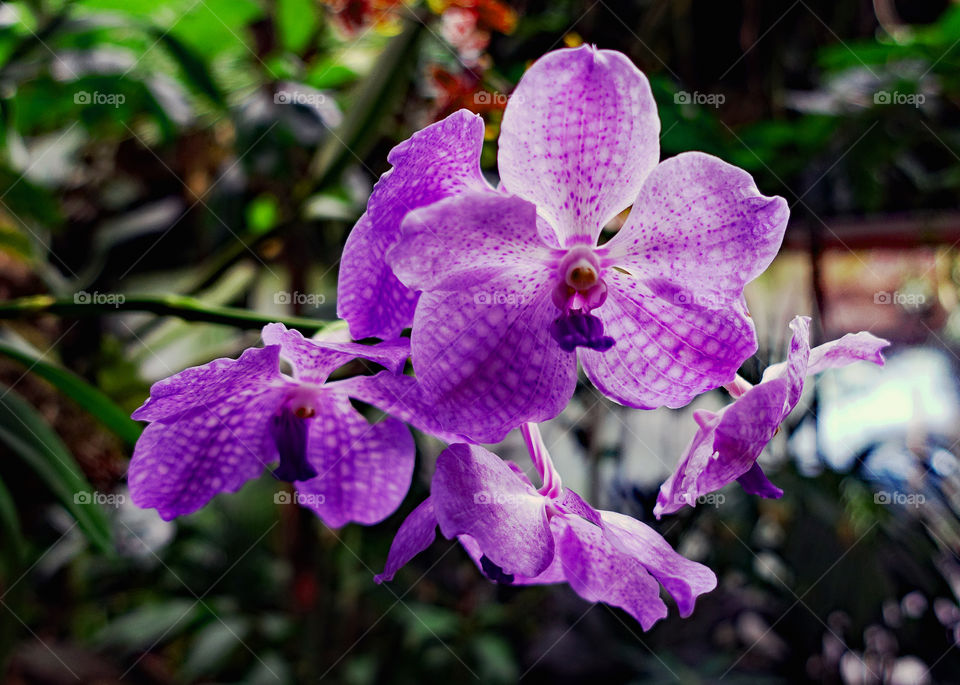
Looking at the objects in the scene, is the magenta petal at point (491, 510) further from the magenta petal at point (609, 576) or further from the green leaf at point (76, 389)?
the green leaf at point (76, 389)

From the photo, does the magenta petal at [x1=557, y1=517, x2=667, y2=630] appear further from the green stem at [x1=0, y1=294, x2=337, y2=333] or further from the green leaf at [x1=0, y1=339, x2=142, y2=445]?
the green leaf at [x1=0, y1=339, x2=142, y2=445]

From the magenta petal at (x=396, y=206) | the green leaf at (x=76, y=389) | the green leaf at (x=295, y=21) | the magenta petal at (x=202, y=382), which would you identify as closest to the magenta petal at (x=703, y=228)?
the magenta petal at (x=396, y=206)

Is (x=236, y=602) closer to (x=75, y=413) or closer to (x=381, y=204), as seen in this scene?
(x=75, y=413)

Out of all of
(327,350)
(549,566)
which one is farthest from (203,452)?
(549,566)

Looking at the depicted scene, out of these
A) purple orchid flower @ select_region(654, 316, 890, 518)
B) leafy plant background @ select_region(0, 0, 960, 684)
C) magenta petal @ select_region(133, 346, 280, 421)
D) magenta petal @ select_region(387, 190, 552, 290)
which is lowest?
leafy plant background @ select_region(0, 0, 960, 684)

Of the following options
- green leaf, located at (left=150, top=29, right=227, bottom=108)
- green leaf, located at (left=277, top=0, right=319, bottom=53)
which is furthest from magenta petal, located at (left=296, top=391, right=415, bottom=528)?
green leaf, located at (left=277, top=0, right=319, bottom=53)

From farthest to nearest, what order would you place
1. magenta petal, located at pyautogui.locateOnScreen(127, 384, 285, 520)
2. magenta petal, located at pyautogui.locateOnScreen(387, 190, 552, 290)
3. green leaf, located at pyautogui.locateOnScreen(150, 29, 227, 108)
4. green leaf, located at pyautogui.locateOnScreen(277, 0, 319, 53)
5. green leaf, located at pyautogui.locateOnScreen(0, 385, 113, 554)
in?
green leaf, located at pyautogui.locateOnScreen(277, 0, 319, 53)
green leaf, located at pyautogui.locateOnScreen(150, 29, 227, 108)
green leaf, located at pyautogui.locateOnScreen(0, 385, 113, 554)
magenta petal, located at pyautogui.locateOnScreen(127, 384, 285, 520)
magenta petal, located at pyautogui.locateOnScreen(387, 190, 552, 290)

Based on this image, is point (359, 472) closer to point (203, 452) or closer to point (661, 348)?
point (203, 452)

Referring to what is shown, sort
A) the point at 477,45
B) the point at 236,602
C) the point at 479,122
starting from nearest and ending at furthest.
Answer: the point at 479,122 < the point at 477,45 < the point at 236,602

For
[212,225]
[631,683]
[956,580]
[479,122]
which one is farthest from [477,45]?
[956,580]
